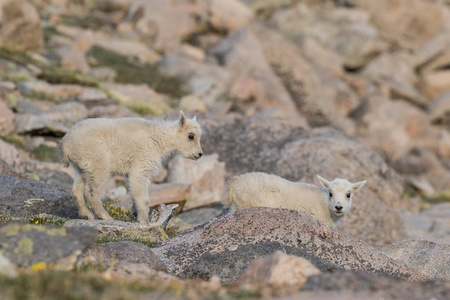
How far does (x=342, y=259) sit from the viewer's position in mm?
9500

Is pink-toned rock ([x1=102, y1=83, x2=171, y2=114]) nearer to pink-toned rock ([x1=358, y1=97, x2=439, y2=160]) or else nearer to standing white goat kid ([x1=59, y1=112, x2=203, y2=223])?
standing white goat kid ([x1=59, y1=112, x2=203, y2=223])

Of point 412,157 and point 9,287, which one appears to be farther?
point 412,157

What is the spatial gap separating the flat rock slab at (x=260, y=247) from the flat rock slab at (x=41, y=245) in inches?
85.7

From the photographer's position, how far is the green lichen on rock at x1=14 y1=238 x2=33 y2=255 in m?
7.08

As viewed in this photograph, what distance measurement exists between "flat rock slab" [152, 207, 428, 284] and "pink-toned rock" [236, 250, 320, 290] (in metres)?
1.59

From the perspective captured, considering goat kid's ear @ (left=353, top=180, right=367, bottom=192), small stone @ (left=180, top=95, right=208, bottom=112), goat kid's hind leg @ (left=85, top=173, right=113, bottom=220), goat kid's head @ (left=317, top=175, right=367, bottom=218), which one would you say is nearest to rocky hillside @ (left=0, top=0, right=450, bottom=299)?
small stone @ (left=180, top=95, right=208, bottom=112)

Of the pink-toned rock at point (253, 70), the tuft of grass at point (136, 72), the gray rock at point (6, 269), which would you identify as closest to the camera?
the gray rock at point (6, 269)

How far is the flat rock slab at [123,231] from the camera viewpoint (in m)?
10.3

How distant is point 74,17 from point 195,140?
3435 centimetres

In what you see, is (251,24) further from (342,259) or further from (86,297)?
(86,297)

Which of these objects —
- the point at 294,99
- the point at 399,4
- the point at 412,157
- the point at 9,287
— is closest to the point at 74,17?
the point at 294,99

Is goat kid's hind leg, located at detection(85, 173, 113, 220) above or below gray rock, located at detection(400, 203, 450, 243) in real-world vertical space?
above

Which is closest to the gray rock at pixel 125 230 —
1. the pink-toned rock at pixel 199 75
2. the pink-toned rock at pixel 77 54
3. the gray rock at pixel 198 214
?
the gray rock at pixel 198 214

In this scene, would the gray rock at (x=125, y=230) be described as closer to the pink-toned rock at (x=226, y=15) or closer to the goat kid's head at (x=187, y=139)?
the goat kid's head at (x=187, y=139)
